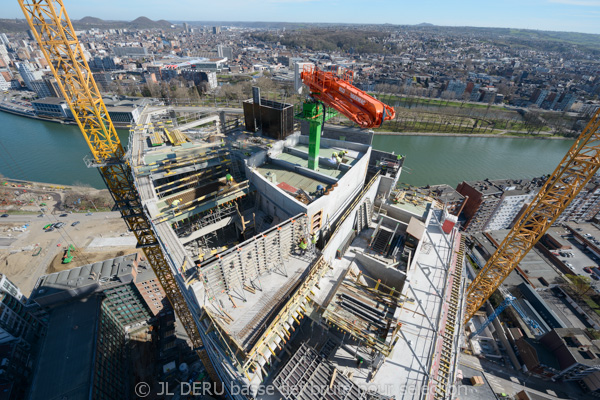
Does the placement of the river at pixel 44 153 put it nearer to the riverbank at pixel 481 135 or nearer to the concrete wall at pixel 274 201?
the concrete wall at pixel 274 201

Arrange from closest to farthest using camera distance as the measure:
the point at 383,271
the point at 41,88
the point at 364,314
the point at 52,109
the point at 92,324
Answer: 1. the point at 364,314
2. the point at 383,271
3. the point at 92,324
4. the point at 52,109
5. the point at 41,88

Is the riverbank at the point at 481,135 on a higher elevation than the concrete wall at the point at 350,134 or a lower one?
lower

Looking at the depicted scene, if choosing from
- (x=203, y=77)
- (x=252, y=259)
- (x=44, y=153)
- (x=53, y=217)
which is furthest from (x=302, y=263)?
(x=203, y=77)

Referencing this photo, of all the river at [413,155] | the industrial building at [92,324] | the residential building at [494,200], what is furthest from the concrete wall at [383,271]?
the river at [413,155]

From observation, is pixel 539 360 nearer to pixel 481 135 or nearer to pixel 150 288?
pixel 150 288

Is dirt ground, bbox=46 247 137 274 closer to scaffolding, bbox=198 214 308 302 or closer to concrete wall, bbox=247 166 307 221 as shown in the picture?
concrete wall, bbox=247 166 307 221

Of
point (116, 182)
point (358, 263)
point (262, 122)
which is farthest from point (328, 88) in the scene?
point (116, 182)

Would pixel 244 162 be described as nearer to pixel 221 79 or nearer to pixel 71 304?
pixel 71 304
